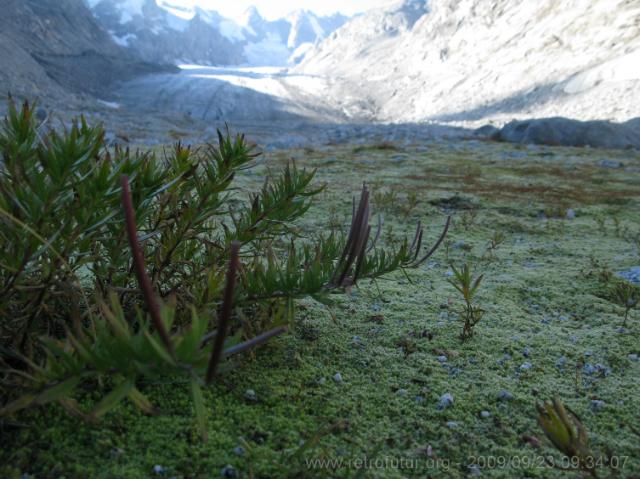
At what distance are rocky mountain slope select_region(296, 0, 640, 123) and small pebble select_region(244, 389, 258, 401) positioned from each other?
40676 millimetres

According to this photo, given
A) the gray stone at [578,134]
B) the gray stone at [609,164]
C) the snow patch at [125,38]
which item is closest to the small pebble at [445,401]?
the gray stone at [609,164]

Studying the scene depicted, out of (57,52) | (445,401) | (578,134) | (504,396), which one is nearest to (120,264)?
(445,401)

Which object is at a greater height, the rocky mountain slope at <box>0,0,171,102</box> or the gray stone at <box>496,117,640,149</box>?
the rocky mountain slope at <box>0,0,171,102</box>

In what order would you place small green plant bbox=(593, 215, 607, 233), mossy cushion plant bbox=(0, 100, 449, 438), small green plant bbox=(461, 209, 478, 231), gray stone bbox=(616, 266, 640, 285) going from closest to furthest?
1. mossy cushion plant bbox=(0, 100, 449, 438)
2. gray stone bbox=(616, 266, 640, 285)
3. small green plant bbox=(461, 209, 478, 231)
4. small green plant bbox=(593, 215, 607, 233)

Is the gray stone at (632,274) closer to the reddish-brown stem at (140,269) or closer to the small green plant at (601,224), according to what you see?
the small green plant at (601,224)

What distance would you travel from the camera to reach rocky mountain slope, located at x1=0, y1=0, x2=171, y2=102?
5903 centimetres

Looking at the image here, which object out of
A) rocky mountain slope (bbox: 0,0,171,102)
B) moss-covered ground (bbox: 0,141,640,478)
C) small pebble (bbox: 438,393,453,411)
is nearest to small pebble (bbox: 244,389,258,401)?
moss-covered ground (bbox: 0,141,640,478)

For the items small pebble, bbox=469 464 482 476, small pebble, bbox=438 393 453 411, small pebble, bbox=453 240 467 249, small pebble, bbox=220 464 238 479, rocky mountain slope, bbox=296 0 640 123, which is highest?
rocky mountain slope, bbox=296 0 640 123

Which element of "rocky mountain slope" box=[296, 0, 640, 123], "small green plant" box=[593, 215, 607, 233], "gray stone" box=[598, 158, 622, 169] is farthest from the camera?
"rocky mountain slope" box=[296, 0, 640, 123]

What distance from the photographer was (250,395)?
1559 mm

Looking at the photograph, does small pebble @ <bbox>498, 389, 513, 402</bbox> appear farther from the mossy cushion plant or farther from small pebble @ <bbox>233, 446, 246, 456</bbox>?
small pebble @ <bbox>233, 446, 246, 456</bbox>

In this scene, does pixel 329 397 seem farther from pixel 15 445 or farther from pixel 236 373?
pixel 15 445

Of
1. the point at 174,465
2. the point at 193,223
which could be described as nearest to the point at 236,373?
the point at 174,465

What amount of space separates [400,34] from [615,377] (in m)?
186
